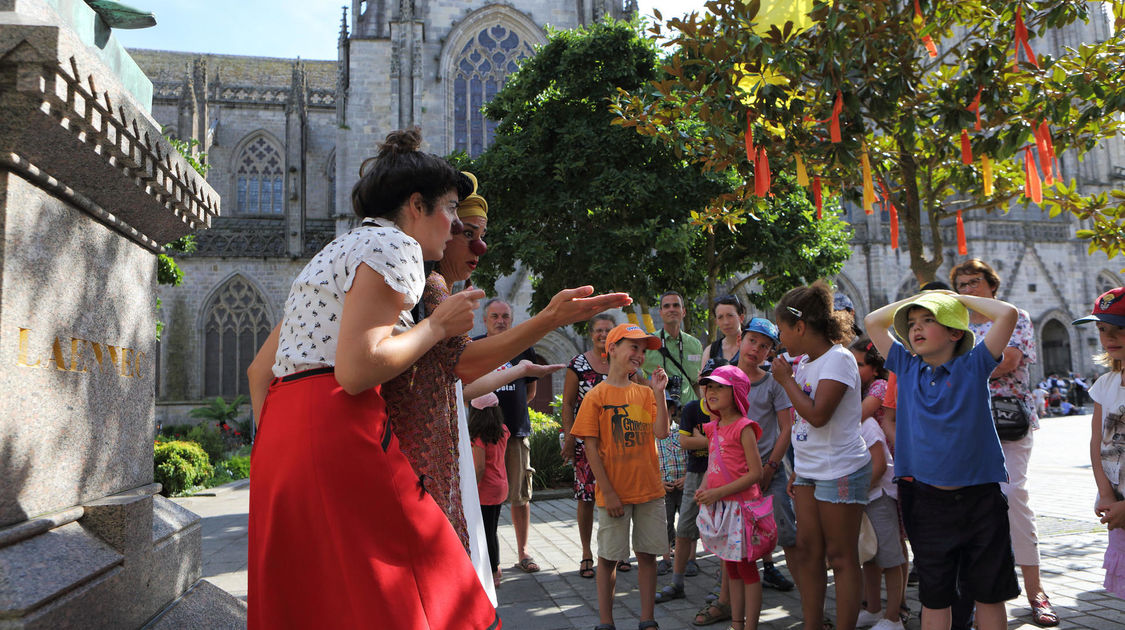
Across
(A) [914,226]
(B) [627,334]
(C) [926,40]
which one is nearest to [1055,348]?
(A) [914,226]

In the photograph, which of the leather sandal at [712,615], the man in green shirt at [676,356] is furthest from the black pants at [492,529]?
the man in green shirt at [676,356]

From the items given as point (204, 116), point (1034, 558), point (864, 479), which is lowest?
point (1034, 558)

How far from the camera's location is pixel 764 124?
222 inches

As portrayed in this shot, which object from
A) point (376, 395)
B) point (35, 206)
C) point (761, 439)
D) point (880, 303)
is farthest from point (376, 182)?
point (880, 303)

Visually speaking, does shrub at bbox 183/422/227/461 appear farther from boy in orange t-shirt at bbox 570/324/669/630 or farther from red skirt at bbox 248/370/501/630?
red skirt at bbox 248/370/501/630

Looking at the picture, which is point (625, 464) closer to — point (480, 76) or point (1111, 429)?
point (1111, 429)

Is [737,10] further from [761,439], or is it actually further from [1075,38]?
[1075,38]

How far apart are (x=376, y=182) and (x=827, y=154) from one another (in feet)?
13.3

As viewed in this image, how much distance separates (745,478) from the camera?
4.03m

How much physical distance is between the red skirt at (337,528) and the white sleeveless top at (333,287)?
0.07 metres

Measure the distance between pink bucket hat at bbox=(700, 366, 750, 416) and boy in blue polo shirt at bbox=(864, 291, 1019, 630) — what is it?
1.00 m

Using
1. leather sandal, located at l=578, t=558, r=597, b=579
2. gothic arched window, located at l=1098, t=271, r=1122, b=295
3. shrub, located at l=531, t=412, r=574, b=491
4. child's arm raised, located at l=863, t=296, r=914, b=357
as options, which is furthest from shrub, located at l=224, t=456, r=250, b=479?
gothic arched window, located at l=1098, t=271, r=1122, b=295

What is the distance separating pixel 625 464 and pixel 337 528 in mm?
2798

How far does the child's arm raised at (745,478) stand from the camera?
4023mm
